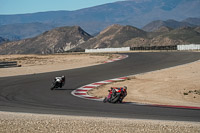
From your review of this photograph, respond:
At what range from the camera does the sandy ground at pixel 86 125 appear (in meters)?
9.41

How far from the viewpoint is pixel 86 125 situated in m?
10.1

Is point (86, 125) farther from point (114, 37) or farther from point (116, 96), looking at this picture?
point (114, 37)

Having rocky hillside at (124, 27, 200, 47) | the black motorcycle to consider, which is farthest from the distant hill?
the black motorcycle

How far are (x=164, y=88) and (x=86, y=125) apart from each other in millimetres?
10099

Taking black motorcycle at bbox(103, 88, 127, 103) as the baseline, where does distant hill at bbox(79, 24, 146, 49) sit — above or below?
above

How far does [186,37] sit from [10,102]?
120 metres

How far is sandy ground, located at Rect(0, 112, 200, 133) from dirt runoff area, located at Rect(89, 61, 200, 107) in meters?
4.66

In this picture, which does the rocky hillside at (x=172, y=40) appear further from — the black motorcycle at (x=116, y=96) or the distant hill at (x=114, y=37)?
the black motorcycle at (x=116, y=96)

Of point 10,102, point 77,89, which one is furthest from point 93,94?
point 10,102

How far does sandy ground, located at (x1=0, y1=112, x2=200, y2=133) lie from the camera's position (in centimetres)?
941

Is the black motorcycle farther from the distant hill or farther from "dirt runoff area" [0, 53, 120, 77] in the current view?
the distant hill

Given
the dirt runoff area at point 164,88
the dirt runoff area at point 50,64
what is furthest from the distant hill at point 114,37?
the dirt runoff area at point 164,88

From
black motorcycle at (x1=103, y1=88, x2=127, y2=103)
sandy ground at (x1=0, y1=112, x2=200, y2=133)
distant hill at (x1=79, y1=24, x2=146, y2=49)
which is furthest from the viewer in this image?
distant hill at (x1=79, y1=24, x2=146, y2=49)

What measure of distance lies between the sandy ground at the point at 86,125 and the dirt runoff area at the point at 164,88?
4.66 m
